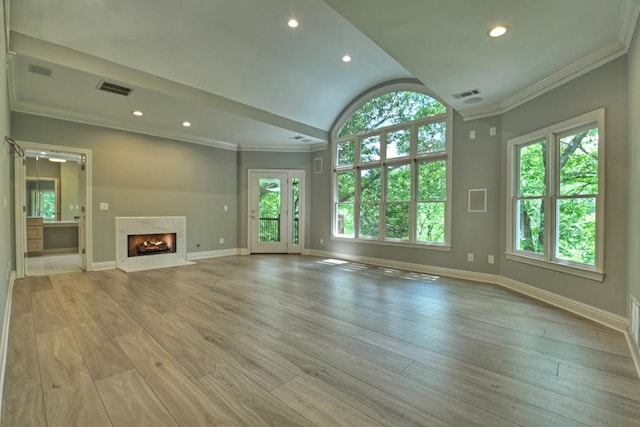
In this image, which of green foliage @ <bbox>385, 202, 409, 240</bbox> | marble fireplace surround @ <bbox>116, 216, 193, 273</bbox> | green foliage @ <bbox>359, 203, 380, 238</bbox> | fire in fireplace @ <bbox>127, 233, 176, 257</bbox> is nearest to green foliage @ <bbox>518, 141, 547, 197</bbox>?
green foliage @ <bbox>385, 202, 409, 240</bbox>

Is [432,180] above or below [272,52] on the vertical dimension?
below

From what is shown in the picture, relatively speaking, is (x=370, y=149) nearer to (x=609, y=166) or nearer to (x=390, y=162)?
(x=390, y=162)

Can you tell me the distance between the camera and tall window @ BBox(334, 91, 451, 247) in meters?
5.09

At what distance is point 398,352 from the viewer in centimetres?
224

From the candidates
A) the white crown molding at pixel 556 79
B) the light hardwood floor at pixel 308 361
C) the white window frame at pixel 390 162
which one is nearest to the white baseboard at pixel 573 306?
the light hardwood floor at pixel 308 361

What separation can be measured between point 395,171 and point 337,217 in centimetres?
178

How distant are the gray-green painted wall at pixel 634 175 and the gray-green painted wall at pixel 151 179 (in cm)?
677

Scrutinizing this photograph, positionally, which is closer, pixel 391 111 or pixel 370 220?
pixel 391 111

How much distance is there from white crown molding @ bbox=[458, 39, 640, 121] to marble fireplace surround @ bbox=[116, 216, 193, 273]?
19.4ft

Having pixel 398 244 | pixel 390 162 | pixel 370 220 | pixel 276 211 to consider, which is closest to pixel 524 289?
pixel 398 244

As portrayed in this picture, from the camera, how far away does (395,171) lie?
5.68 metres

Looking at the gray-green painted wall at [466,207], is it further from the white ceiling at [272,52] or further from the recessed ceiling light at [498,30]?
the recessed ceiling light at [498,30]

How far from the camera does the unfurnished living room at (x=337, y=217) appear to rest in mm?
1817

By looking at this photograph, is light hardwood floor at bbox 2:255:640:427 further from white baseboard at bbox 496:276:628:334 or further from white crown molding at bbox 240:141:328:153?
white crown molding at bbox 240:141:328:153
